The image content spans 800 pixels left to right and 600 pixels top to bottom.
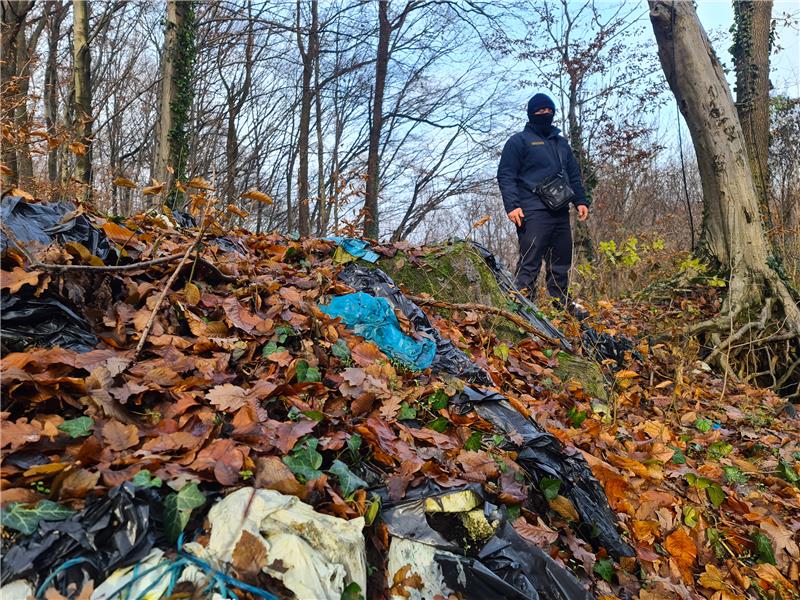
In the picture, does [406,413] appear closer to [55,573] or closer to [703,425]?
[55,573]

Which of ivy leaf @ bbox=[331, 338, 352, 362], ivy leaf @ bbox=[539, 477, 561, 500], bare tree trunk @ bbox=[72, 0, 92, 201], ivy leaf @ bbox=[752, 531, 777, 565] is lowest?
ivy leaf @ bbox=[752, 531, 777, 565]

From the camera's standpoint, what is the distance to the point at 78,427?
1599 millimetres

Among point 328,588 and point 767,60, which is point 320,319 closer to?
point 328,588

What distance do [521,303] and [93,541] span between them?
3.57 meters

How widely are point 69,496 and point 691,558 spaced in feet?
7.73

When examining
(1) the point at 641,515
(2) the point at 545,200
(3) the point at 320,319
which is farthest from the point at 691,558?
(2) the point at 545,200

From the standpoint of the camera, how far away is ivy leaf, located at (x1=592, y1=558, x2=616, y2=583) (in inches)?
76.1

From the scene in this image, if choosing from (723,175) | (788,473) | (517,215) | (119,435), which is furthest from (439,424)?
(723,175)

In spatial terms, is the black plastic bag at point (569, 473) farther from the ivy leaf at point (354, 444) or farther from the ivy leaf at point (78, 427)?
the ivy leaf at point (78, 427)

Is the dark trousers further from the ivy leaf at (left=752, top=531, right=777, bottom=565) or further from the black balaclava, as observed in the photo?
the ivy leaf at (left=752, top=531, right=777, bottom=565)

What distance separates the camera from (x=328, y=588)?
4.15ft

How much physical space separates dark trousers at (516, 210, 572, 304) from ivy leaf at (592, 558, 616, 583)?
3.11 meters

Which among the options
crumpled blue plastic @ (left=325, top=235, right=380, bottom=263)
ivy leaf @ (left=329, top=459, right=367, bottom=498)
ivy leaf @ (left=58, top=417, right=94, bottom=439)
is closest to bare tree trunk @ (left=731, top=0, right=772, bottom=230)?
crumpled blue plastic @ (left=325, top=235, right=380, bottom=263)

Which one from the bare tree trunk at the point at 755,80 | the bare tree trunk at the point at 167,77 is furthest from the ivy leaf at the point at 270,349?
the bare tree trunk at the point at 755,80
